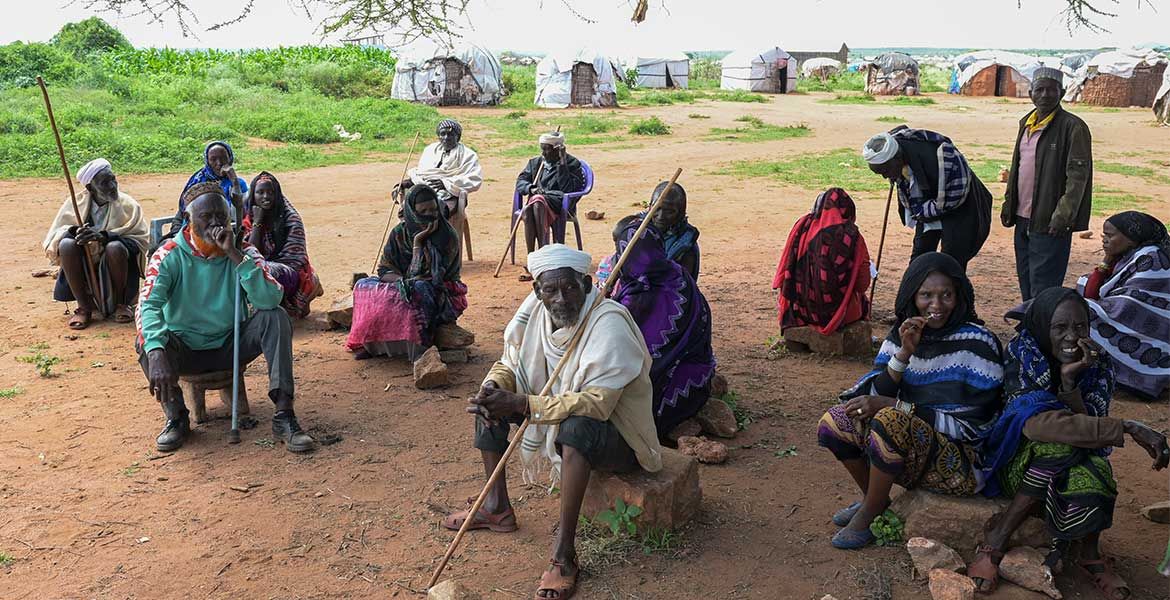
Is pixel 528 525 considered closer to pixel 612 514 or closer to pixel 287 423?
pixel 612 514

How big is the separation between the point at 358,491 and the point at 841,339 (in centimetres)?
337

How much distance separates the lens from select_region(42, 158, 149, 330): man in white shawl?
7.10 metres

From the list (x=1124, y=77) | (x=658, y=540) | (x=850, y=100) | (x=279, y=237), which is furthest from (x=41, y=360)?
(x=1124, y=77)

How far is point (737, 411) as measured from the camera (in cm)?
527

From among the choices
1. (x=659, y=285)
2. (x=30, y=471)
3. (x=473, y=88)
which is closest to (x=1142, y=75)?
(x=473, y=88)

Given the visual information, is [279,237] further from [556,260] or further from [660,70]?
[660,70]

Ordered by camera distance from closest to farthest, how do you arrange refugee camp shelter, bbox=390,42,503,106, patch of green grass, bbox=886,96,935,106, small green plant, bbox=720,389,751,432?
small green plant, bbox=720,389,751,432, refugee camp shelter, bbox=390,42,503,106, patch of green grass, bbox=886,96,935,106

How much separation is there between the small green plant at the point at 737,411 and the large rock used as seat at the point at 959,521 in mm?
1450

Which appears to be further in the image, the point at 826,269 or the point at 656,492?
the point at 826,269

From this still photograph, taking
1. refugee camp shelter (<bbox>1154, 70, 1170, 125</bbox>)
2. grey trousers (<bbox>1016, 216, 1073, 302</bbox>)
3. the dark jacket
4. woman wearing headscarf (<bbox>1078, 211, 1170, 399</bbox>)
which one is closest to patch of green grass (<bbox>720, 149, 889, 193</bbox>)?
grey trousers (<bbox>1016, 216, 1073, 302</bbox>)

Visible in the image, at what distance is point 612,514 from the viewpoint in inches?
146

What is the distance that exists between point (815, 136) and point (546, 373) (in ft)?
61.4

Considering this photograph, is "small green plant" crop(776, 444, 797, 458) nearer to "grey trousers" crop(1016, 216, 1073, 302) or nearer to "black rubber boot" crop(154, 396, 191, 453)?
"grey trousers" crop(1016, 216, 1073, 302)

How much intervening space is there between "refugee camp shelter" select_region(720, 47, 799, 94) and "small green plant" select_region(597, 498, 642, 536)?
36.2 metres
